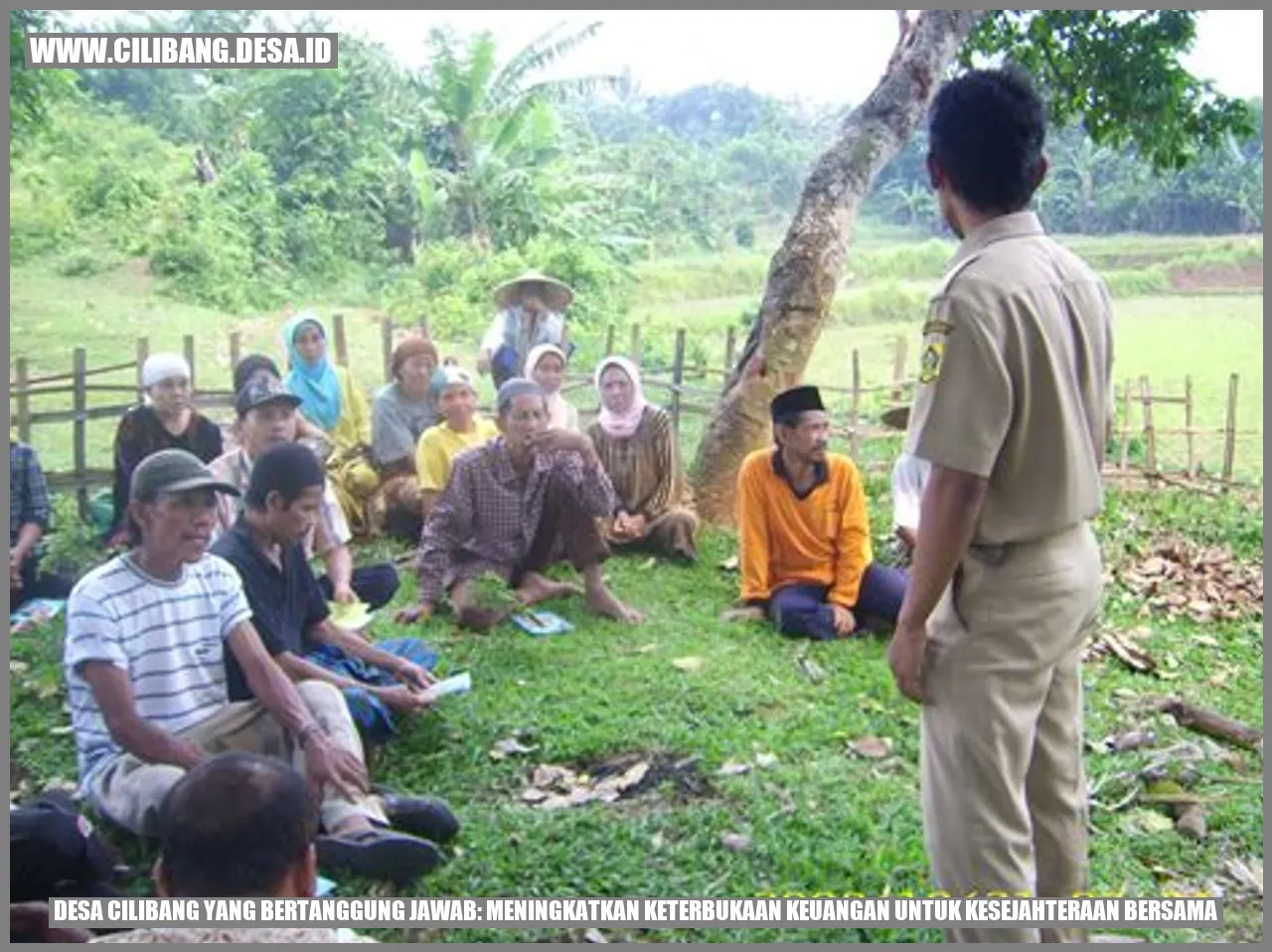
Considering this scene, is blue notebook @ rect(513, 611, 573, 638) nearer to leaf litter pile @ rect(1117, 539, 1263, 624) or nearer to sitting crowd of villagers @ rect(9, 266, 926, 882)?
sitting crowd of villagers @ rect(9, 266, 926, 882)

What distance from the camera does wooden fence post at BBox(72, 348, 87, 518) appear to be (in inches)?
163

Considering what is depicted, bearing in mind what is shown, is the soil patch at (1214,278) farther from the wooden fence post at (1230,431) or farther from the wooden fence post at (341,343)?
the wooden fence post at (341,343)

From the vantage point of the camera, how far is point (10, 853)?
2771 mm

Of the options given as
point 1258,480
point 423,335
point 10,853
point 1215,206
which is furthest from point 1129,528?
point 10,853

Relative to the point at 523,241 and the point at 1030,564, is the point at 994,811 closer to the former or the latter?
the point at 1030,564

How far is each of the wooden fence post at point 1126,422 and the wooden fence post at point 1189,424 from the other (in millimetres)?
377

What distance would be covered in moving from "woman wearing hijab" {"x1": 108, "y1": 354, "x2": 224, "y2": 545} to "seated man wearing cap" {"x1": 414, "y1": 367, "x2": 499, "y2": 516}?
45.1 inches

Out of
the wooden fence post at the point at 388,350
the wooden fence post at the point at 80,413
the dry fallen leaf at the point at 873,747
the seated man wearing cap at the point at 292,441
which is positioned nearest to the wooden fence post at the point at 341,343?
the wooden fence post at the point at 388,350

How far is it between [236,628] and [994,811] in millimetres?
1811

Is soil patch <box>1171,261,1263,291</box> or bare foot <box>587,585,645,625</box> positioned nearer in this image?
bare foot <box>587,585,645,625</box>

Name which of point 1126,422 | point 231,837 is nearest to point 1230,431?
point 1126,422

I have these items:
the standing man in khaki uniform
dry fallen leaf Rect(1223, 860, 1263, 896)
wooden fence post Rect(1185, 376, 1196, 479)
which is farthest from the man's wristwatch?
wooden fence post Rect(1185, 376, 1196, 479)

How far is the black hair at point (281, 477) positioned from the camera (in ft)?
11.0
